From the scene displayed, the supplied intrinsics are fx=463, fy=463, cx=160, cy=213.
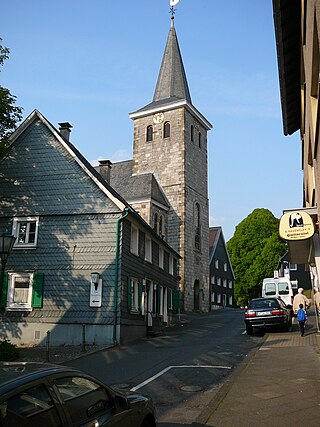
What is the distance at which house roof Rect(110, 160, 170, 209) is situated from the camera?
39.3 metres

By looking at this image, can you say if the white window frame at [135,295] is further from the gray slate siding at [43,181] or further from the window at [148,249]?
the gray slate siding at [43,181]

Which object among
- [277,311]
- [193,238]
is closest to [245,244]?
[193,238]

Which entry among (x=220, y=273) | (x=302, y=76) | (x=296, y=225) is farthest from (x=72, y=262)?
(x=220, y=273)

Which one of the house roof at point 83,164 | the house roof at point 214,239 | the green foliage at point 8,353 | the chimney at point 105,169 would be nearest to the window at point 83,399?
the green foliage at point 8,353

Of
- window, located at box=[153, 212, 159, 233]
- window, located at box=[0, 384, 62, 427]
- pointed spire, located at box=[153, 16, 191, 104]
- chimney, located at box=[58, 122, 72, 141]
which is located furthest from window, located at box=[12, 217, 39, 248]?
pointed spire, located at box=[153, 16, 191, 104]

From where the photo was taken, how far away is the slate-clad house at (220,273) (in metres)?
53.0

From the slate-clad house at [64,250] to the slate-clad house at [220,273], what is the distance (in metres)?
29.9

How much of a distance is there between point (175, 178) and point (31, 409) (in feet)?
127

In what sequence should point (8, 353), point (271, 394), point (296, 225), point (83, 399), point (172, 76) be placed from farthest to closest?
1. point (172, 76)
2. point (8, 353)
3. point (296, 225)
4. point (271, 394)
5. point (83, 399)

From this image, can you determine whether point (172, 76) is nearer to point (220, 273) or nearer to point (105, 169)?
point (220, 273)

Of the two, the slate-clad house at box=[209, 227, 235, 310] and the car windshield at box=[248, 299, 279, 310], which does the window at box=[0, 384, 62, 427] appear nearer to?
the car windshield at box=[248, 299, 279, 310]

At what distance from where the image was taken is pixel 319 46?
7066 millimetres

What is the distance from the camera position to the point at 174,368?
1245cm

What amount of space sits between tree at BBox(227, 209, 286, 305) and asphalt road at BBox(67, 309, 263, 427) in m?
36.3
